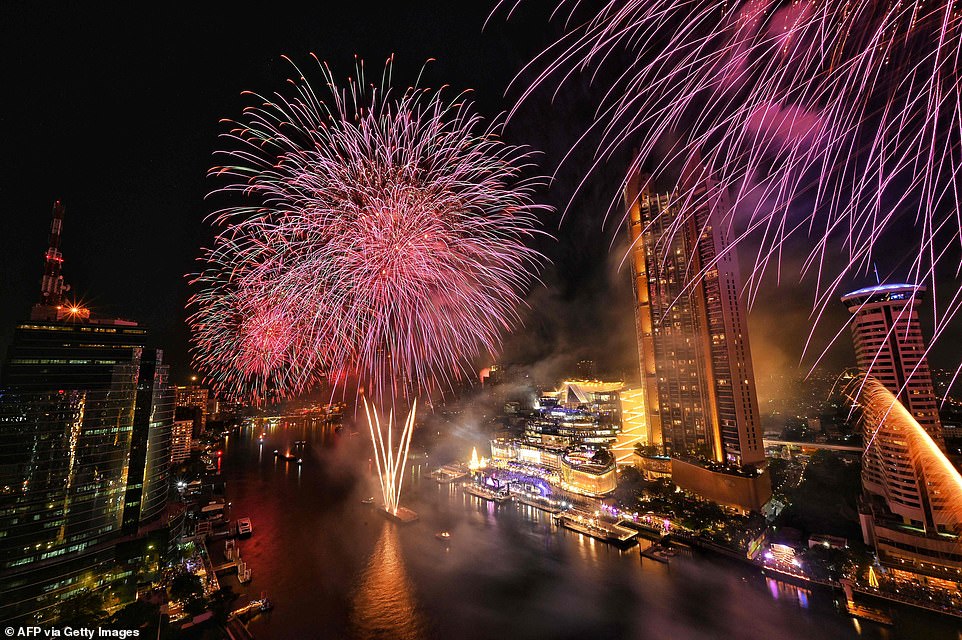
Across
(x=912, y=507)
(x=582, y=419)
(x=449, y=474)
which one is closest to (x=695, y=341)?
(x=582, y=419)

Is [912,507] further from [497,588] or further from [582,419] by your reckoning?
[582,419]

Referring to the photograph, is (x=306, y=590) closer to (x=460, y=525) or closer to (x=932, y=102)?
(x=460, y=525)

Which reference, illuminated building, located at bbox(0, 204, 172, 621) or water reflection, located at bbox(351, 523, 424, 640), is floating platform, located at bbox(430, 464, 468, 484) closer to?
water reflection, located at bbox(351, 523, 424, 640)

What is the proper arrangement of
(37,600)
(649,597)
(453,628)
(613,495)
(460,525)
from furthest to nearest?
1. (613,495)
2. (460,525)
3. (649,597)
4. (37,600)
5. (453,628)

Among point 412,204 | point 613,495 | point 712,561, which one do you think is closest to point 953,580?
point 712,561

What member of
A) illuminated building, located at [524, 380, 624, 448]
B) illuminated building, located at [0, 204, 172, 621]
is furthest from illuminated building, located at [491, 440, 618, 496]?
illuminated building, located at [0, 204, 172, 621]

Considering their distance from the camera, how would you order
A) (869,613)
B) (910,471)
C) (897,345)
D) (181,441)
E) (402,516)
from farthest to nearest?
1. (181,441)
2. (897,345)
3. (402,516)
4. (910,471)
5. (869,613)
